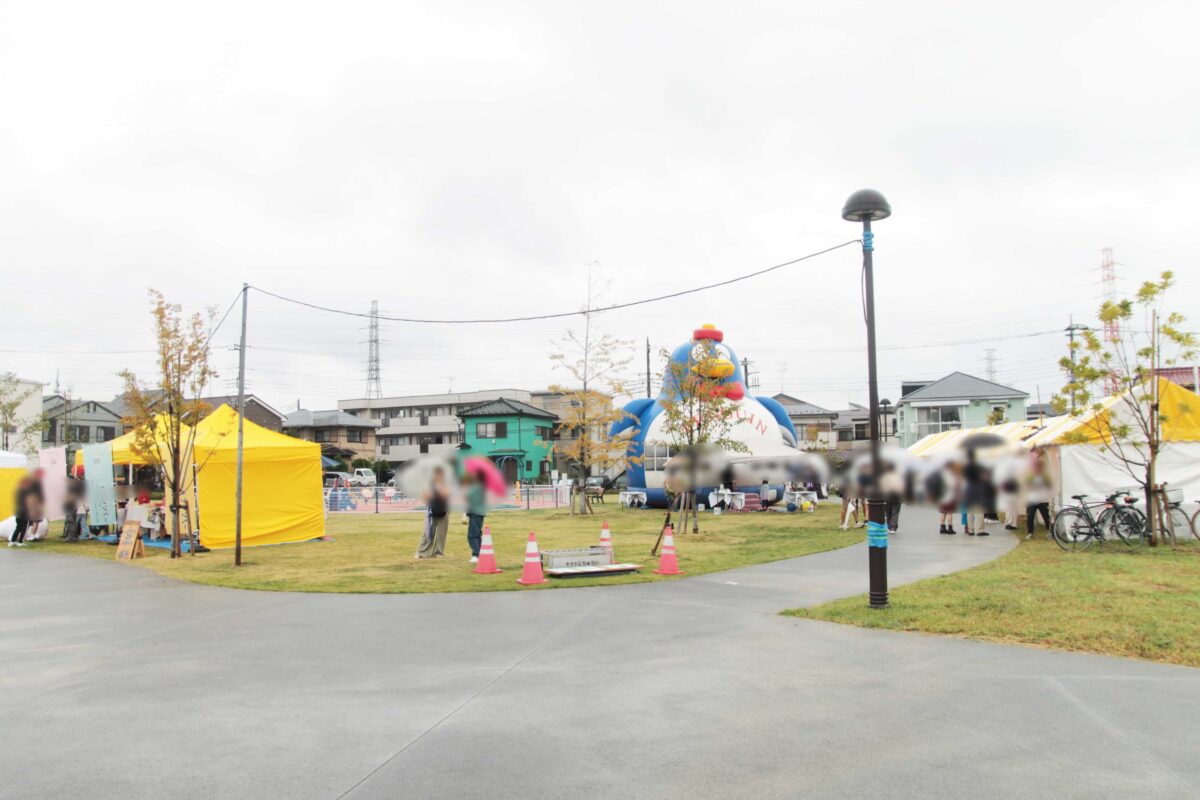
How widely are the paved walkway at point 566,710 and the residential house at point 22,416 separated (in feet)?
6.70

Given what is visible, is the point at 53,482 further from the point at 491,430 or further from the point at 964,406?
the point at 964,406

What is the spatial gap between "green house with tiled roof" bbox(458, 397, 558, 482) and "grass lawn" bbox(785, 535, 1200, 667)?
6.75 meters

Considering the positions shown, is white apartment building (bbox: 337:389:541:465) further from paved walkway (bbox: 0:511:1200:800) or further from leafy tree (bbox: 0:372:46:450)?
leafy tree (bbox: 0:372:46:450)

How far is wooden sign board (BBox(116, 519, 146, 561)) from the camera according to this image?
45.1 feet

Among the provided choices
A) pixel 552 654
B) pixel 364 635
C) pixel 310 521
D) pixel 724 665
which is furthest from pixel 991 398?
pixel 310 521

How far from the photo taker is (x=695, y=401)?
15.7 meters

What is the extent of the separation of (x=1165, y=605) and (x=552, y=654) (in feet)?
23.2

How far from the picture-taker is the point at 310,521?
18844 mm

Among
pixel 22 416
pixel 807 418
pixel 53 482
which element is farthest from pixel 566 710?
pixel 22 416

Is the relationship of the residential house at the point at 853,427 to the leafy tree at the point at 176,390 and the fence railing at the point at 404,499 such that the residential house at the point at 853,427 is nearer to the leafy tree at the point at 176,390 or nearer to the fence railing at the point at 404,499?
the fence railing at the point at 404,499

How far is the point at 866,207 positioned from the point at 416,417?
5853 millimetres

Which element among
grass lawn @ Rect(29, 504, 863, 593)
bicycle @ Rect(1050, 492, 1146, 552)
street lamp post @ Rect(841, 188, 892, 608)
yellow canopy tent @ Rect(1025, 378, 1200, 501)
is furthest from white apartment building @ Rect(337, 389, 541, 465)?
bicycle @ Rect(1050, 492, 1146, 552)

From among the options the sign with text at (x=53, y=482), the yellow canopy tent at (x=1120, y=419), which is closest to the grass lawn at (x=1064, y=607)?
the yellow canopy tent at (x=1120, y=419)

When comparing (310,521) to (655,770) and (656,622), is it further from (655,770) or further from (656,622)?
(655,770)
